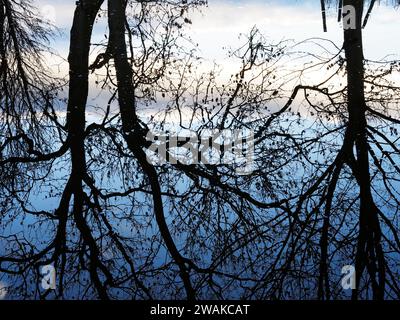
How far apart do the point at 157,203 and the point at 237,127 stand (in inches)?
61.9

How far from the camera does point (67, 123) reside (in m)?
6.15

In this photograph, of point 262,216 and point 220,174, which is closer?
point 262,216

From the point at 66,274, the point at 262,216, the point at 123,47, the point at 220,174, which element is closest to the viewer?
the point at 66,274

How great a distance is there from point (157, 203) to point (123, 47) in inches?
121

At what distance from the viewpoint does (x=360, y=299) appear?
3508 millimetres

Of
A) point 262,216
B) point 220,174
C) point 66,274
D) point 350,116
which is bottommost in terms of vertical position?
point 66,274

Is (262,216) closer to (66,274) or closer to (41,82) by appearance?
(66,274)

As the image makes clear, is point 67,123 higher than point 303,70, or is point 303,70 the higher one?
point 303,70

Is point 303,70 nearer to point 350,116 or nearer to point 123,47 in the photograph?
point 350,116

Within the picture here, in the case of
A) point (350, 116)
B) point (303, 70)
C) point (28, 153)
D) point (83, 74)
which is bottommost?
point (28, 153)

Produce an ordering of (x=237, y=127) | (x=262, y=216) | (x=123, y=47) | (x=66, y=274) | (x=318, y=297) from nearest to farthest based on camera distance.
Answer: (x=318, y=297), (x=66, y=274), (x=262, y=216), (x=237, y=127), (x=123, y=47)
